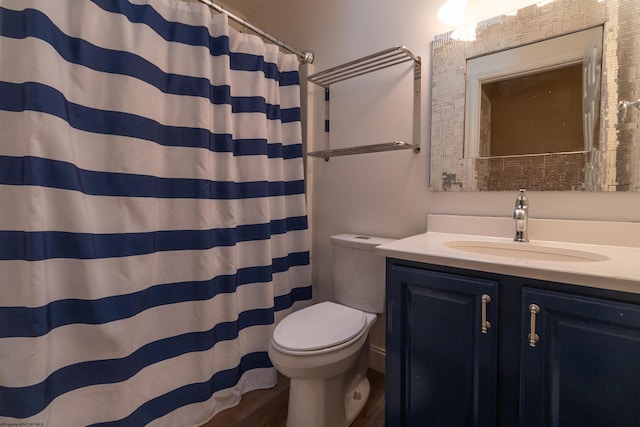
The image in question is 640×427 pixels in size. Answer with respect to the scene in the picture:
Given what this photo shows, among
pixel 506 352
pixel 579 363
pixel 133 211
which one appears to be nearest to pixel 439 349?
pixel 506 352

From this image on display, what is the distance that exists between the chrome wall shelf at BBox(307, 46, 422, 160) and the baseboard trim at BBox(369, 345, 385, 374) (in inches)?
45.2

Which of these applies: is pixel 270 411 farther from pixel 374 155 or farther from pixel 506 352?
pixel 374 155

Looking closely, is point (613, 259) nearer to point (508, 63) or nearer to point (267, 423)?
point (508, 63)

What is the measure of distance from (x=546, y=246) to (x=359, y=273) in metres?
0.80

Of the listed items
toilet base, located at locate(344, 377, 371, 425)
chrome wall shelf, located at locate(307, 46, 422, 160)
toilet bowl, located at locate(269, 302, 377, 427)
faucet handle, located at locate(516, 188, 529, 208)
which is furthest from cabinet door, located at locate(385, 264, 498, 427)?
chrome wall shelf, located at locate(307, 46, 422, 160)

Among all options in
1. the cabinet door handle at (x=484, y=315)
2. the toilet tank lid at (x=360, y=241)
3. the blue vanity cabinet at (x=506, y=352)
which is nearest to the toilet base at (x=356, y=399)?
the blue vanity cabinet at (x=506, y=352)

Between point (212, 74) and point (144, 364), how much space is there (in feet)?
4.44

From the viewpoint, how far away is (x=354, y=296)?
1.51m

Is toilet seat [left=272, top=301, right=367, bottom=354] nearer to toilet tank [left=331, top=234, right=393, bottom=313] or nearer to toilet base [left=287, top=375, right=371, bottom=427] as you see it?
toilet tank [left=331, top=234, right=393, bottom=313]

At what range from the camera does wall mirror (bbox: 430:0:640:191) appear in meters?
1.02

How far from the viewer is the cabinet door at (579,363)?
68 cm

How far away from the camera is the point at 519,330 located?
0.81 meters

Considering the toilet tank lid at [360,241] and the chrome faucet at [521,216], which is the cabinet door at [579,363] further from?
the toilet tank lid at [360,241]

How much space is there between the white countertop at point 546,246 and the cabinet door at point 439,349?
7 cm
